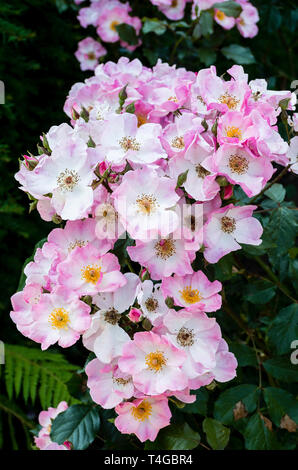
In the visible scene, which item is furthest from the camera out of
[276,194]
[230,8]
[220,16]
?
[220,16]

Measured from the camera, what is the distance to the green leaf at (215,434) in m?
1.15

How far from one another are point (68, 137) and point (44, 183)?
0.10 m

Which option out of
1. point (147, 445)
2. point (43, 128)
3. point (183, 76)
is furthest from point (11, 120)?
point (147, 445)

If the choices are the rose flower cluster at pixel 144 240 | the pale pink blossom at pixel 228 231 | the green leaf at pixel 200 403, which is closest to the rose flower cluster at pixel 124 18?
the rose flower cluster at pixel 144 240

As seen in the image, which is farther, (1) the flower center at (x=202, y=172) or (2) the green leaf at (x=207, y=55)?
(2) the green leaf at (x=207, y=55)

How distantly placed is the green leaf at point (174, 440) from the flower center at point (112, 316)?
1.14 feet

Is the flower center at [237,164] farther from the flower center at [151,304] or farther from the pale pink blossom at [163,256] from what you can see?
the flower center at [151,304]

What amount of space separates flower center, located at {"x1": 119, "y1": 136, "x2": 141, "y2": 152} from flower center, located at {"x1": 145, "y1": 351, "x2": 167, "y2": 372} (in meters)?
0.37

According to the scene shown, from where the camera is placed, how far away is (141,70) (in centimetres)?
129

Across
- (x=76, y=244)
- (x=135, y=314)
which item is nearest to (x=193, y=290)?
(x=135, y=314)

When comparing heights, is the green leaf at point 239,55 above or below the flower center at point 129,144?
below

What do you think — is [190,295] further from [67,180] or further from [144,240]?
[67,180]

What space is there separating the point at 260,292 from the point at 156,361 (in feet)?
1.73

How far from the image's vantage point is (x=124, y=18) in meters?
1.82
